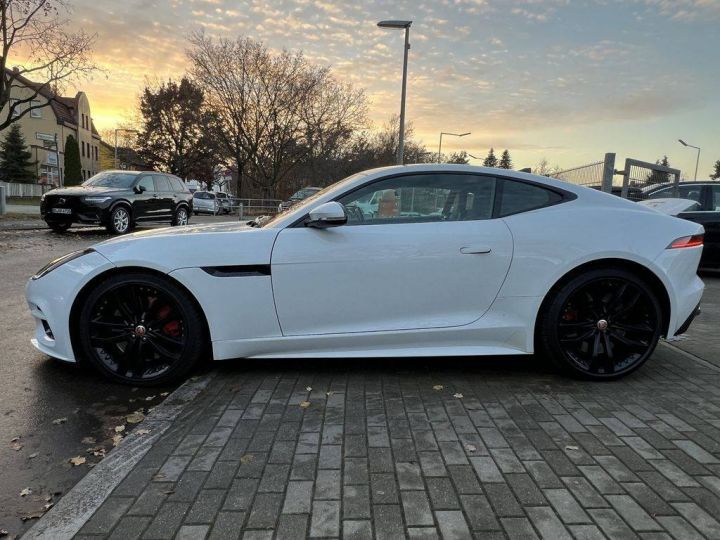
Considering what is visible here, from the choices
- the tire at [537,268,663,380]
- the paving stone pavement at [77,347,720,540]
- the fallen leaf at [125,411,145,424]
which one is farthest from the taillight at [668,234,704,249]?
the fallen leaf at [125,411,145,424]

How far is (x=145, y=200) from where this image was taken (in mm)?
14453

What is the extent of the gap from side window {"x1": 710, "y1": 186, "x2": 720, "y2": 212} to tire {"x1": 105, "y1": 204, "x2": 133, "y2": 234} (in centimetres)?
1340

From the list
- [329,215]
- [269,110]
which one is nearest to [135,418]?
[329,215]

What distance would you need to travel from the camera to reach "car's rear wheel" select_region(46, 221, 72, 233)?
13.4 metres

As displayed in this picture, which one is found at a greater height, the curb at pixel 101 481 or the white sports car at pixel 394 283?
the white sports car at pixel 394 283

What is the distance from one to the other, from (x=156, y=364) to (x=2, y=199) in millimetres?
19797

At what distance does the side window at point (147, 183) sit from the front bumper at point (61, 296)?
38.8 feet

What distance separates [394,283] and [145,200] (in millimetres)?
12960

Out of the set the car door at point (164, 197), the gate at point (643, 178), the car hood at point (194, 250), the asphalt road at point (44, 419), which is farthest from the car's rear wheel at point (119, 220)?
the gate at point (643, 178)

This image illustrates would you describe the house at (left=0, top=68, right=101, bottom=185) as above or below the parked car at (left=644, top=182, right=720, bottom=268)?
above

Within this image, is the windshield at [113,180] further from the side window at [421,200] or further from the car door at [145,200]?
the side window at [421,200]

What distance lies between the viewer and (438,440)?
266cm

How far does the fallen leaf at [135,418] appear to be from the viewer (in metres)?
2.95

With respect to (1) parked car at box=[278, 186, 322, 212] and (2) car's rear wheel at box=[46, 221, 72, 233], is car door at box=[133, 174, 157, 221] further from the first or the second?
(1) parked car at box=[278, 186, 322, 212]
